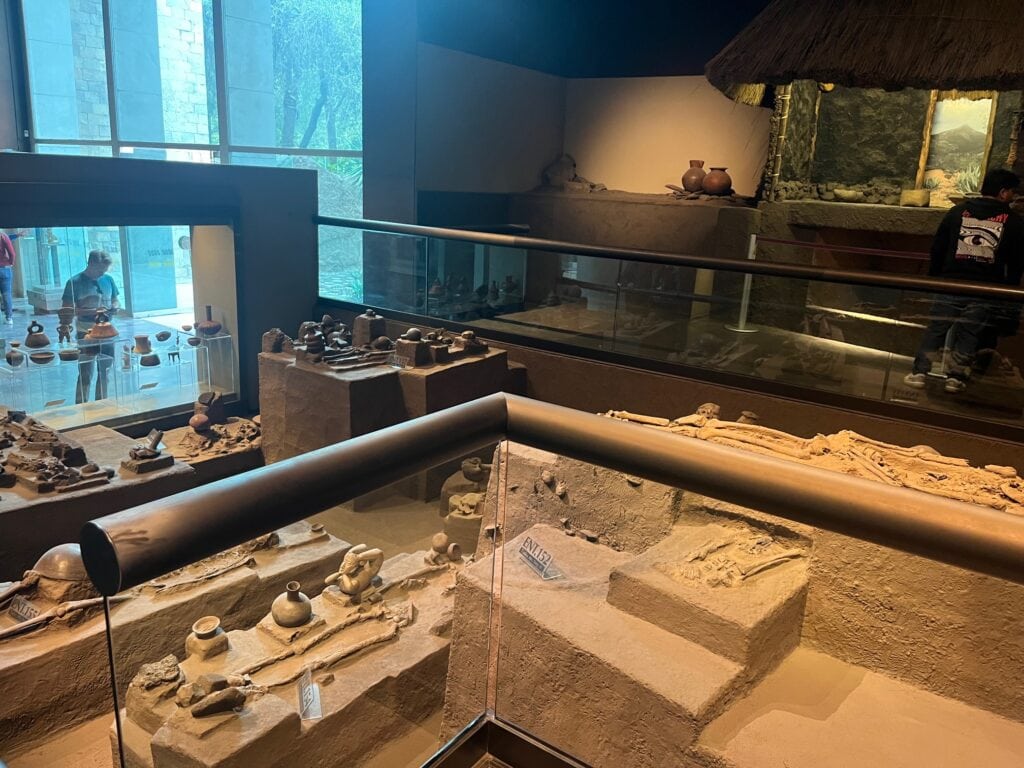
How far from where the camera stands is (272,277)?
256 inches

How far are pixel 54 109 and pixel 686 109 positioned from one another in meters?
7.51

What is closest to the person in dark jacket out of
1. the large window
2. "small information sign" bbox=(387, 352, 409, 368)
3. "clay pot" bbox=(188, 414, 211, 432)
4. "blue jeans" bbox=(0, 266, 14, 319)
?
"small information sign" bbox=(387, 352, 409, 368)

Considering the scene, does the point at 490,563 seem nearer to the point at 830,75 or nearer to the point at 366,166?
the point at 830,75

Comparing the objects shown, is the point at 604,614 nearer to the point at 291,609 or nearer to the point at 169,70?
the point at 291,609

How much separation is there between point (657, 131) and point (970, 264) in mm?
5870

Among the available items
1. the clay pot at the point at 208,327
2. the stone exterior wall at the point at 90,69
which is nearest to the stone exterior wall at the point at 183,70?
the stone exterior wall at the point at 90,69

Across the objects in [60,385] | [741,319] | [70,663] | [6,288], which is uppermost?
[741,319]

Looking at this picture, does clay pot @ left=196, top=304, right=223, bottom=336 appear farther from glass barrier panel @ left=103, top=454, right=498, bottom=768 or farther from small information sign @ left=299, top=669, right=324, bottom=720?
small information sign @ left=299, top=669, right=324, bottom=720

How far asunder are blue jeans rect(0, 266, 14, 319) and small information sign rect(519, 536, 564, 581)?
15.3 ft

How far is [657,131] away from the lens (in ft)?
31.6

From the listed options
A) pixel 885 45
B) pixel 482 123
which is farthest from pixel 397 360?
pixel 482 123

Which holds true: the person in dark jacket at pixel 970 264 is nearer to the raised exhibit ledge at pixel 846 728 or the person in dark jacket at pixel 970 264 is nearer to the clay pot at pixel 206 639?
the raised exhibit ledge at pixel 846 728

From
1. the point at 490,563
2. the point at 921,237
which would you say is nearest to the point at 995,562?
the point at 490,563

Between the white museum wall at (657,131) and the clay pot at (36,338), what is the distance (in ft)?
22.7
